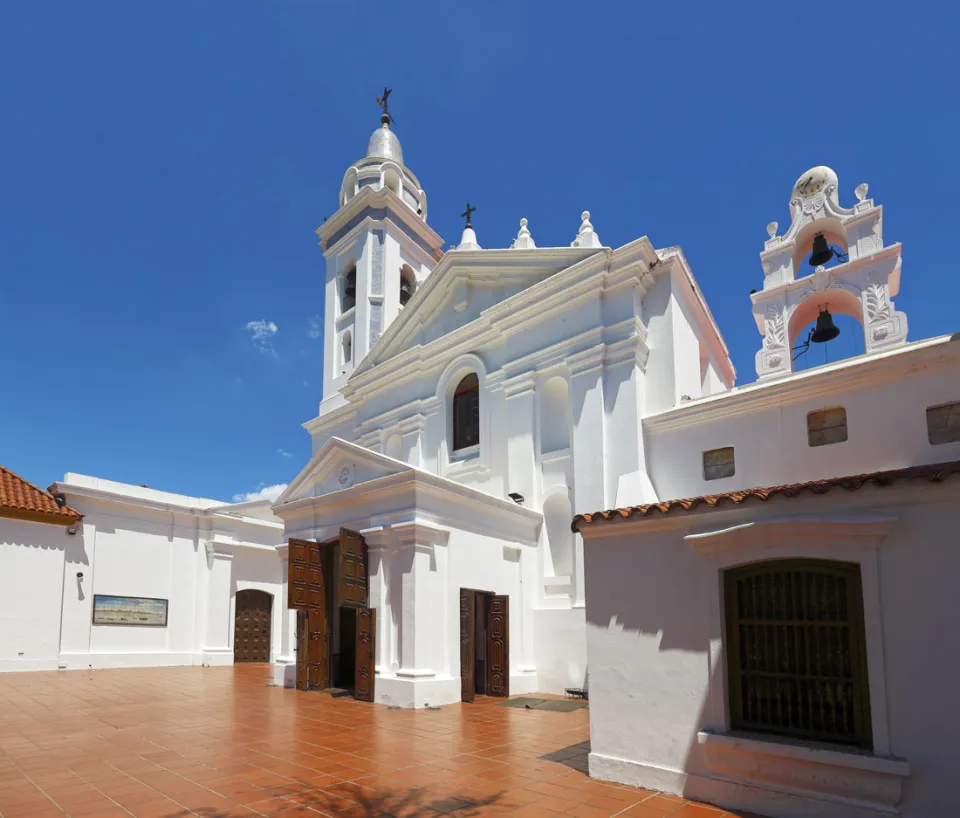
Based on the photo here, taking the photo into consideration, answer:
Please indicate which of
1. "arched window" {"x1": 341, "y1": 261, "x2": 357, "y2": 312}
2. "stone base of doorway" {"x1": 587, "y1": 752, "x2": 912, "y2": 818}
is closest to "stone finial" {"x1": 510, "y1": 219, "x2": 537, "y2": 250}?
"arched window" {"x1": 341, "y1": 261, "x2": 357, "y2": 312}

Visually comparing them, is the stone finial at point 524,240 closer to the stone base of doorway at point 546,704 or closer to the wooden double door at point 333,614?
the wooden double door at point 333,614

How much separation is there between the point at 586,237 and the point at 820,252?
521 cm

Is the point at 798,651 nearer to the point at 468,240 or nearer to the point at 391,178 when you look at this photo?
the point at 468,240

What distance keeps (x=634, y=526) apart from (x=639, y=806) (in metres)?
2.48

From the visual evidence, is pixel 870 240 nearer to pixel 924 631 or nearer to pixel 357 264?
pixel 924 631

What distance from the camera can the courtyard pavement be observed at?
232 inches

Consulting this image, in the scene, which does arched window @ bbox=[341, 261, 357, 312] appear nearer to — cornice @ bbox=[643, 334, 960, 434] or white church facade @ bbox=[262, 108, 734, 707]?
white church facade @ bbox=[262, 108, 734, 707]

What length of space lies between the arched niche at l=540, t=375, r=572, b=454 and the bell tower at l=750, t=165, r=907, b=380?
4.25 meters

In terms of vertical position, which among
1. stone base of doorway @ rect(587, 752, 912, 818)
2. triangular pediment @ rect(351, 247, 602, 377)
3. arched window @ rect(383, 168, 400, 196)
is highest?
arched window @ rect(383, 168, 400, 196)

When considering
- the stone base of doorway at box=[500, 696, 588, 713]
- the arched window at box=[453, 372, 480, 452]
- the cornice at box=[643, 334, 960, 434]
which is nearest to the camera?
the cornice at box=[643, 334, 960, 434]

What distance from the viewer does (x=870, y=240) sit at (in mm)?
14703

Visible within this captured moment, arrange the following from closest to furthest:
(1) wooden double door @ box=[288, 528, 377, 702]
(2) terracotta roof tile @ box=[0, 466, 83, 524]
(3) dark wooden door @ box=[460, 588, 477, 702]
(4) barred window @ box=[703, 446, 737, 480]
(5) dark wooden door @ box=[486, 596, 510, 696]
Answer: (4) barred window @ box=[703, 446, 737, 480] → (3) dark wooden door @ box=[460, 588, 477, 702] → (1) wooden double door @ box=[288, 528, 377, 702] → (5) dark wooden door @ box=[486, 596, 510, 696] → (2) terracotta roof tile @ box=[0, 466, 83, 524]

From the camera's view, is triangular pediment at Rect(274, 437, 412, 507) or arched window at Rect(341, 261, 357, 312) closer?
triangular pediment at Rect(274, 437, 412, 507)

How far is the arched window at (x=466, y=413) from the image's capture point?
16766 mm
